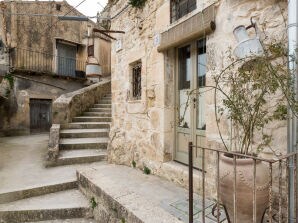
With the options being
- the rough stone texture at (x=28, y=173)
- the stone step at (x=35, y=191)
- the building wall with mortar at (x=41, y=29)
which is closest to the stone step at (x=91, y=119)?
the rough stone texture at (x=28, y=173)

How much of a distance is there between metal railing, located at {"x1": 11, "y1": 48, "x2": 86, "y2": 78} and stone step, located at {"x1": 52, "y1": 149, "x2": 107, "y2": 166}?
7454mm

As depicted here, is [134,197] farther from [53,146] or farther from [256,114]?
[53,146]

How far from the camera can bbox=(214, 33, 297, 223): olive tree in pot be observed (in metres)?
1.89

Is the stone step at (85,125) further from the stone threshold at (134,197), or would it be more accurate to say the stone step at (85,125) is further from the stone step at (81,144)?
the stone threshold at (134,197)

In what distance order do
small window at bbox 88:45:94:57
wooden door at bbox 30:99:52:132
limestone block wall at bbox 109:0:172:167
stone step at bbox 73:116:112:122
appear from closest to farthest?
limestone block wall at bbox 109:0:172:167 → stone step at bbox 73:116:112:122 → wooden door at bbox 30:99:52:132 → small window at bbox 88:45:94:57

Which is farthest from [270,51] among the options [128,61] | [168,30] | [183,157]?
[128,61]

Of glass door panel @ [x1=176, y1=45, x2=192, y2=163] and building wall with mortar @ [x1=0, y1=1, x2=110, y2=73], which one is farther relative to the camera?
building wall with mortar @ [x1=0, y1=1, x2=110, y2=73]

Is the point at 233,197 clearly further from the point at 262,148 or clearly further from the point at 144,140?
the point at 144,140

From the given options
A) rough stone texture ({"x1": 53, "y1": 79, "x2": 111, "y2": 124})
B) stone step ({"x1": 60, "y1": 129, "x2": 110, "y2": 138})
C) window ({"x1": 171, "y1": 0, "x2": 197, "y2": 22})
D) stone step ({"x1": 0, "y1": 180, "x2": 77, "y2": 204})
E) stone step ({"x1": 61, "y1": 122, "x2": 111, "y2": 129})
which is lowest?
stone step ({"x1": 0, "y1": 180, "x2": 77, "y2": 204})

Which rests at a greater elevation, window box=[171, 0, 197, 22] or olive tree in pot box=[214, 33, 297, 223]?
window box=[171, 0, 197, 22]

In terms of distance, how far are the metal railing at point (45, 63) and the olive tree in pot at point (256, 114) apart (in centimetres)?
1121

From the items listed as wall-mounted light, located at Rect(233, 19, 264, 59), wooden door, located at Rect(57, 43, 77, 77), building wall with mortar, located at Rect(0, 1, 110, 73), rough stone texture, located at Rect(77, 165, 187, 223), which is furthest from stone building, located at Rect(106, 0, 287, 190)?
wooden door, located at Rect(57, 43, 77, 77)

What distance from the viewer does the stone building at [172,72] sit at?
263 cm

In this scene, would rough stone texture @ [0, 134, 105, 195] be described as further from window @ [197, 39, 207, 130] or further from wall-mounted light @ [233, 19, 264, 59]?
wall-mounted light @ [233, 19, 264, 59]
